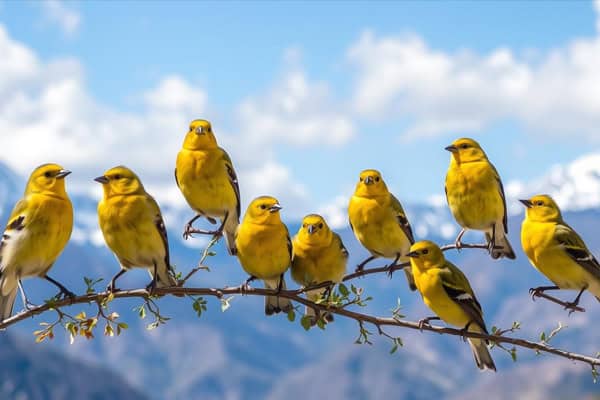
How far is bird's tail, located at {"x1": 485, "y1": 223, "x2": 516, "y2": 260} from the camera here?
994 cm

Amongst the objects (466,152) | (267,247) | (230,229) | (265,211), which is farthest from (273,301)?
(466,152)

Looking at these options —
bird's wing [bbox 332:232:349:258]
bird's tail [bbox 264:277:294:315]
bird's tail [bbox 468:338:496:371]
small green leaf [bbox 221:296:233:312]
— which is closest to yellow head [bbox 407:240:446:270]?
bird's wing [bbox 332:232:349:258]

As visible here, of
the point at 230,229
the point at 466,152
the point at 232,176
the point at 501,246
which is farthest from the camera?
the point at 466,152

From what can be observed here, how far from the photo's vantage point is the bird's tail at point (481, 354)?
32.0 ft

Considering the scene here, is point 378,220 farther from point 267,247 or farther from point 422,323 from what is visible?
point 422,323

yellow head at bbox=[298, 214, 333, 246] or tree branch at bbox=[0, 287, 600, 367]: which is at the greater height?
yellow head at bbox=[298, 214, 333, 246]

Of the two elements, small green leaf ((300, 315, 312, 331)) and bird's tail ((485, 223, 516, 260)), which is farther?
bird's tail ((485, 223, 516, 260))

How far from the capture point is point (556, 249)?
10.2m

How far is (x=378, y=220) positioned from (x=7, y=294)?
463 centimetres

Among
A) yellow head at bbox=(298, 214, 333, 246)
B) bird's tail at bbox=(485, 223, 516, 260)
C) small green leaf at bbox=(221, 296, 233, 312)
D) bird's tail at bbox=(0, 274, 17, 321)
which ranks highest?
yellow head at bbox=(298, 214, 333, 246)

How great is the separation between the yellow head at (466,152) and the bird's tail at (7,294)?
5495mm

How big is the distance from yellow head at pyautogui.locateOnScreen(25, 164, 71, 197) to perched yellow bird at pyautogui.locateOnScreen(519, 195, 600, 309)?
487 cm

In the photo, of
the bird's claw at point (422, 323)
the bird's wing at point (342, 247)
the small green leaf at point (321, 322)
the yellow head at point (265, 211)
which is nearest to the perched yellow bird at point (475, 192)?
the bird's wing at point (342, 247)

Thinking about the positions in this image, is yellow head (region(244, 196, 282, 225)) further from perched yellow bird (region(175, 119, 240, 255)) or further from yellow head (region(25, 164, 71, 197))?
yellow head (region(25, 164, 71, 197))
